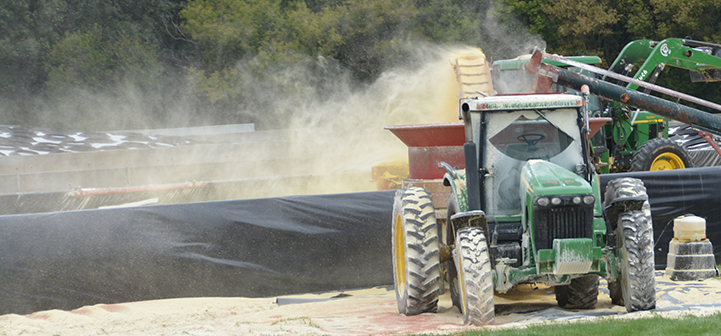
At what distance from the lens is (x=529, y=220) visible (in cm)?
711

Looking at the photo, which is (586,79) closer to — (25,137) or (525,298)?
(525,298)

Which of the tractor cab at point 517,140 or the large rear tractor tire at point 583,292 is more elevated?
the tractor cab at point 517,140

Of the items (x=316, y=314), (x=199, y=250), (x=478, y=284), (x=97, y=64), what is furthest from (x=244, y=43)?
(x=478, y=284)

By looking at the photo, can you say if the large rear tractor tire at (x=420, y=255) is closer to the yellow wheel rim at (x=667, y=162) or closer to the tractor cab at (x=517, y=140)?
the tractor cab at (x=517, y=140)

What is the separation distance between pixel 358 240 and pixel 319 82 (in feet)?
87.5

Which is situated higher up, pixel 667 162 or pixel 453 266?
pixel 667 162

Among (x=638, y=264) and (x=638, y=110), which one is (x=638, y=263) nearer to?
(x=638, y=264)

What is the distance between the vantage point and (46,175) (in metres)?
21.7

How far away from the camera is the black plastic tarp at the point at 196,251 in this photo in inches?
374

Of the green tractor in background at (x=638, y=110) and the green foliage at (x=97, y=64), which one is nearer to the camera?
the green tractor in background at (x=638, y=110)

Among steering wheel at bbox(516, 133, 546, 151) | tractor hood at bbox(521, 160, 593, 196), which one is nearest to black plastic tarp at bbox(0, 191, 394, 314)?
steering wheel at bbox(516, 133, 546, 151)

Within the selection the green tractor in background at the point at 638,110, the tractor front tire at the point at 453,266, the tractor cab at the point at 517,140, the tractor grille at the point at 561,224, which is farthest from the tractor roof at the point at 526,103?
the green tractor in background at the point at 638,110

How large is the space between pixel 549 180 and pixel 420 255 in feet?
5.27

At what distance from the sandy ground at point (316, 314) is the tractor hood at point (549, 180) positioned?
1.23m
